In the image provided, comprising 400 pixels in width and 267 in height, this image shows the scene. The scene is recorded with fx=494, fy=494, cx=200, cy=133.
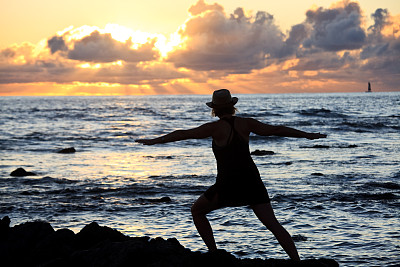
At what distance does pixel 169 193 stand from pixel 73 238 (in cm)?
665

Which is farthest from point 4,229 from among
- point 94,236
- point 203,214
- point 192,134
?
point 192,134

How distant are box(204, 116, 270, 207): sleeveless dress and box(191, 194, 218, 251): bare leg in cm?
20

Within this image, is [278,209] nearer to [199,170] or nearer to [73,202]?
[73,202]

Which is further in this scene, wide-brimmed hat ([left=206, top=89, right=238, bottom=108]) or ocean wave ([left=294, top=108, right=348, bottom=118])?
ocean wave ([left=294, top=108, right=348, bottom=118])

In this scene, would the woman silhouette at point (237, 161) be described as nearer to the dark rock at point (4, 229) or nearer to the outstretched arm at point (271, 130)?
the outstretched arm at point (271, 130)

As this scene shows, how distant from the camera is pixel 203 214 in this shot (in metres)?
5.32

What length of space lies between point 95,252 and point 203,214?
1.19 m

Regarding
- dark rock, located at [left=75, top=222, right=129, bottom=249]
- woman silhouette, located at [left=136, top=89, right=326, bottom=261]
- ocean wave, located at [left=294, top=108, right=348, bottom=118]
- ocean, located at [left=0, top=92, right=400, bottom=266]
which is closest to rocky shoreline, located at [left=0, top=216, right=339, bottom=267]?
dark rock, located at [left=75, top=222, right=129, bottom=249]

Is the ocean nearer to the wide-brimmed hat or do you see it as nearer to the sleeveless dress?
the sleeveless dress

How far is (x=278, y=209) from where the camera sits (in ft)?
33.6

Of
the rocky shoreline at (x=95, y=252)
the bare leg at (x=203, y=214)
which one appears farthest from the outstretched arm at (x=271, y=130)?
the rocky shoreline at (x=95, y=252)

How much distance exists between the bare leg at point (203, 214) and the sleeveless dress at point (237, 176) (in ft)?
0.66

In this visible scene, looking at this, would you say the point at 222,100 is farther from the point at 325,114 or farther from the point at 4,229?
the point at 325,114

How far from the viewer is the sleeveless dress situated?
16.5 ft
